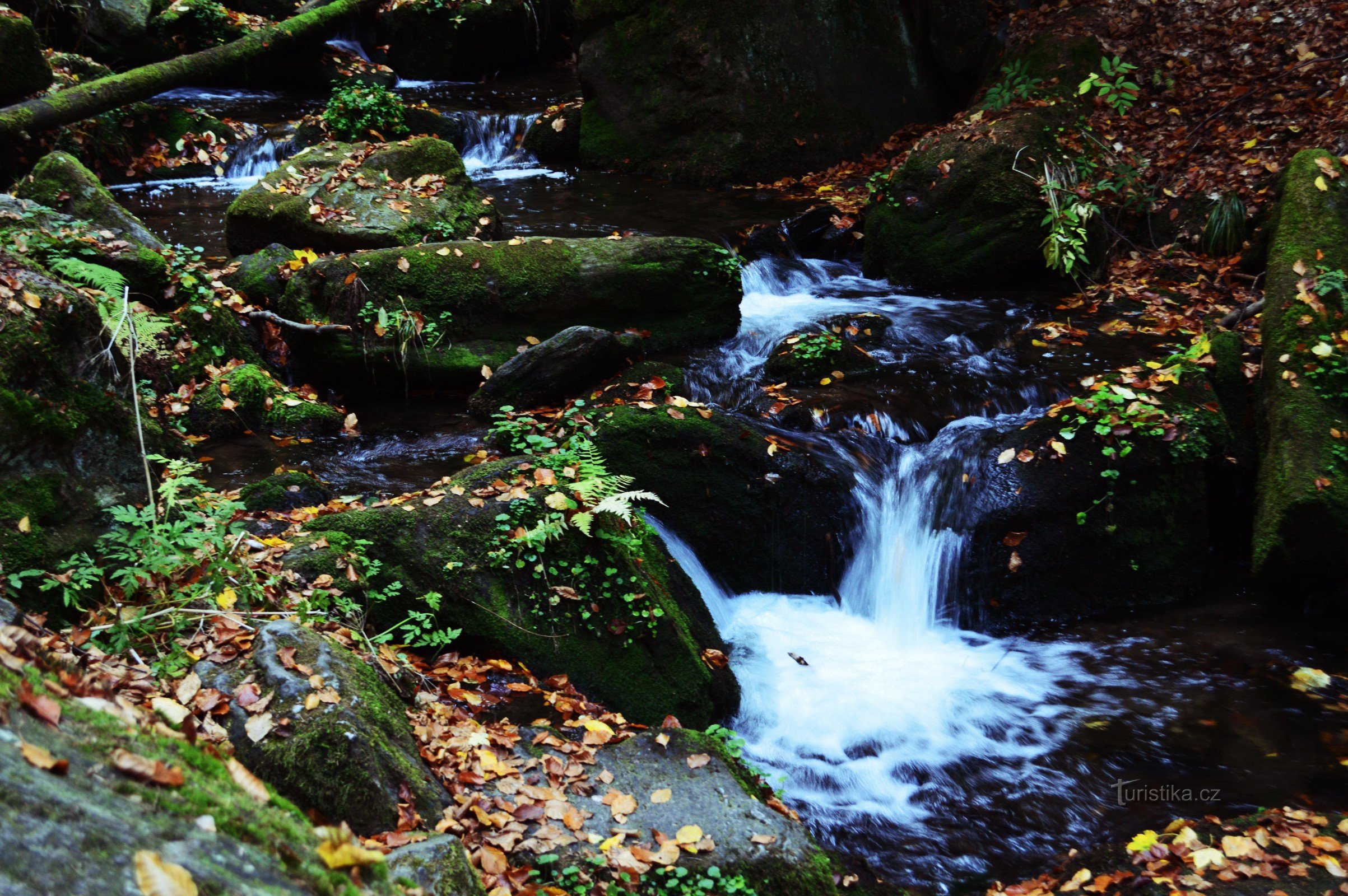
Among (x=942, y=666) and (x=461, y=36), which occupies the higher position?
(x=461, y=36)

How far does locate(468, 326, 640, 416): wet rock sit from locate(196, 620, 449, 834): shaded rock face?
402 centimetres

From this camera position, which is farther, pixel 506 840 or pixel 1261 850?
pixel 1261 850

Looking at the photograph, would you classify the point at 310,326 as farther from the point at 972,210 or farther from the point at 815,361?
the point at 972,210

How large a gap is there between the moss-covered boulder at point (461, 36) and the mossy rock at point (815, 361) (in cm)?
1340

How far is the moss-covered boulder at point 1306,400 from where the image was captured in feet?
19.5

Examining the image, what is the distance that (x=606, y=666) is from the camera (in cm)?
488

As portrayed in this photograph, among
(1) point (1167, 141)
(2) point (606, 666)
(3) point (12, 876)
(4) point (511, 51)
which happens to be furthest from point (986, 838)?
(4) point (511, 51)

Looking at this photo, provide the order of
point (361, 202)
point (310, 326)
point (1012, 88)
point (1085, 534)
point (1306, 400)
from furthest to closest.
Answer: point (1012, 88) → point (361, 202) → point (310, 326) → point (1085, 534) → point (1306, 400)

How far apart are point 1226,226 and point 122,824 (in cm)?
1098

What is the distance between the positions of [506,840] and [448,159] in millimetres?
8842

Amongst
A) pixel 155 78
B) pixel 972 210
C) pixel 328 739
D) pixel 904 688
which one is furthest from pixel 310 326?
pixel 972 210

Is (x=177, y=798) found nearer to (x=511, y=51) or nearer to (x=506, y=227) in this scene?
(x=506, y=227)

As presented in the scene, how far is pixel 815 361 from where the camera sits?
26.7 feet

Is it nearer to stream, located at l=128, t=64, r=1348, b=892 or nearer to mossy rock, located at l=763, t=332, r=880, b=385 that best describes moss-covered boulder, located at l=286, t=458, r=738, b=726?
stream, located at l=128, t=64, r=1348, b=892
